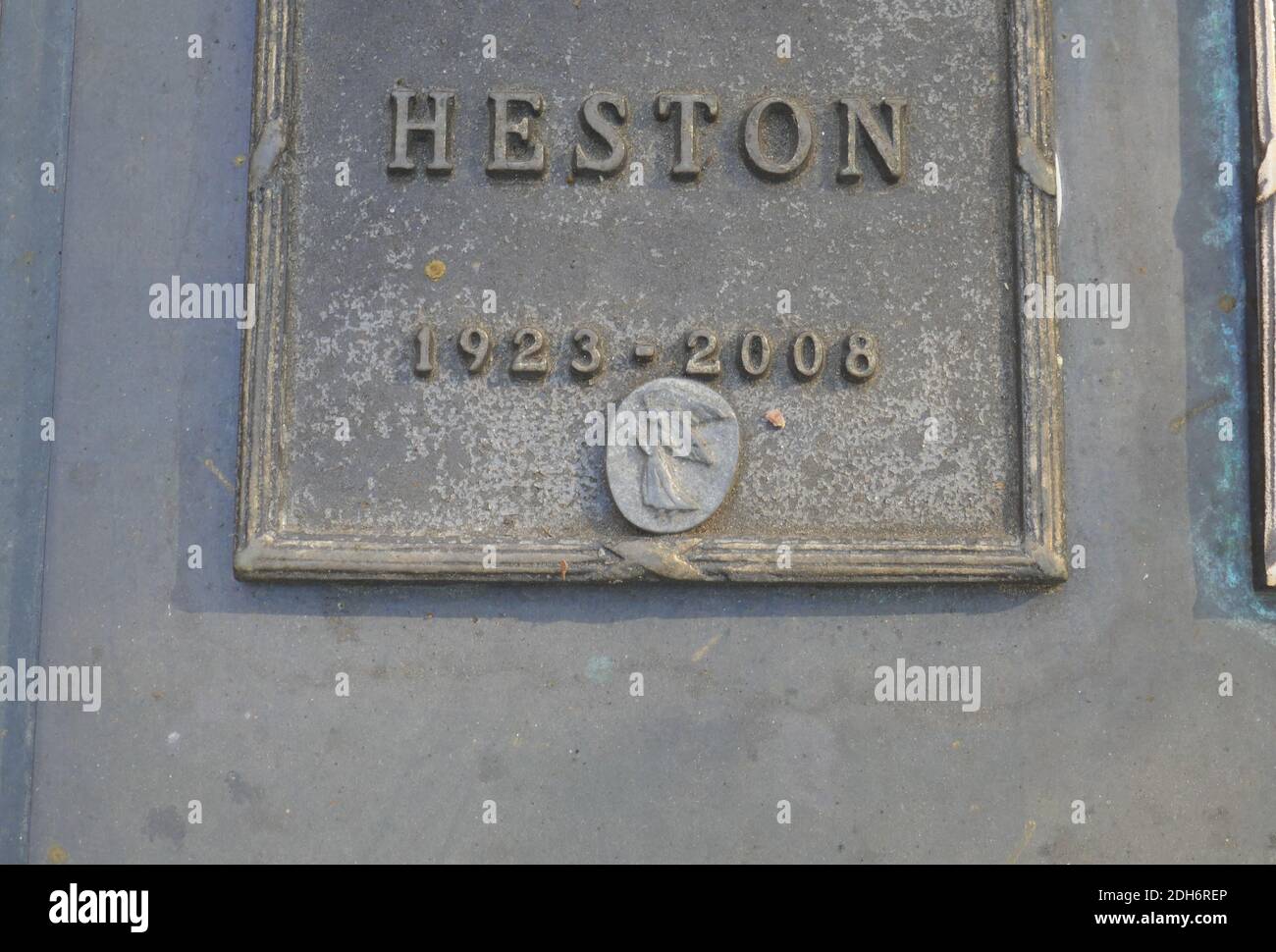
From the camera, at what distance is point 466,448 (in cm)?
331

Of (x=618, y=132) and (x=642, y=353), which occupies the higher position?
(x=618, y=132)

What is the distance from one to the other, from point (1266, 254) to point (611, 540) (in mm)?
2255

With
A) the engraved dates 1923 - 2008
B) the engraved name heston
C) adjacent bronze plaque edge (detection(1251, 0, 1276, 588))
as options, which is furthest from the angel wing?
adjacent bronze plaque edge (detection(1251, 0, 1276, 588))

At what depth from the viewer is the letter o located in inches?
132

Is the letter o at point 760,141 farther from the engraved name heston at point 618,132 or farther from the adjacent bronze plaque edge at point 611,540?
the adjacent bronze plaque edge at point 611,540

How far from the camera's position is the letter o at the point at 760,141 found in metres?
3.35

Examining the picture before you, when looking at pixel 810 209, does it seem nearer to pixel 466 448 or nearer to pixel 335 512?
pixel 466 448

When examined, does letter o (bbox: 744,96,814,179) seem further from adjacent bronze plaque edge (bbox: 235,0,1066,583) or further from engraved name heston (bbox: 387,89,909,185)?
adjacent bronze plaque edge (bbox: 235,0,1066,583)

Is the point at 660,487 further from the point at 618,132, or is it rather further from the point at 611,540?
the point at 618,132

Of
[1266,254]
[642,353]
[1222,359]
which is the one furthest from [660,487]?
[1266,254]

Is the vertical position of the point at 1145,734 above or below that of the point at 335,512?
below

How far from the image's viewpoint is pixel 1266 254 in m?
3.36

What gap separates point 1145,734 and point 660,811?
1.53 m

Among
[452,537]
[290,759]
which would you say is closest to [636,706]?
[452,537]
